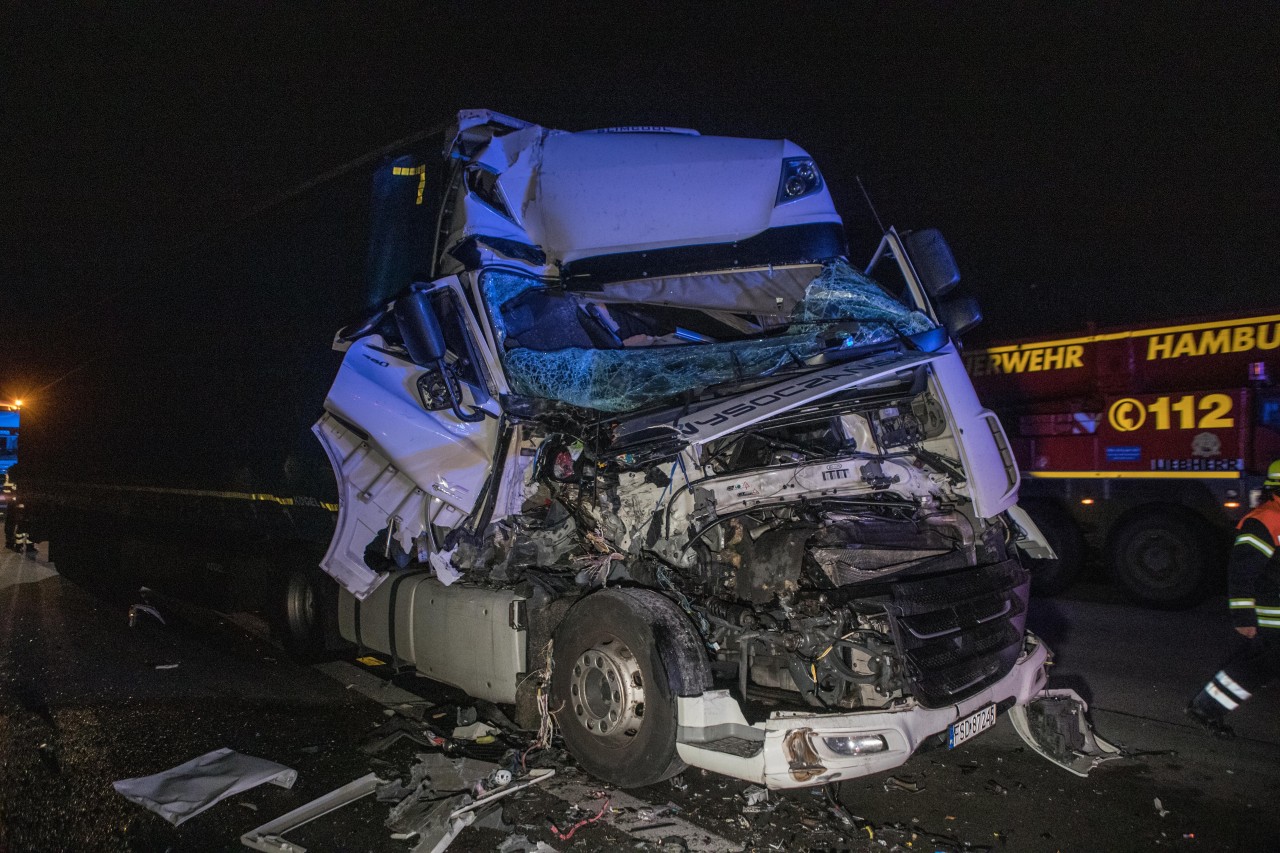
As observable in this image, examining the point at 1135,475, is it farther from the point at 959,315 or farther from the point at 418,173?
the point at 418,173

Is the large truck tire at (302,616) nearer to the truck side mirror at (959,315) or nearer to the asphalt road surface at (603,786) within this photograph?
the asphalt road surface at (603,786)

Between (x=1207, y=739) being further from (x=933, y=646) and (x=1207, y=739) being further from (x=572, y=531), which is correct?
(x=572, y=531)

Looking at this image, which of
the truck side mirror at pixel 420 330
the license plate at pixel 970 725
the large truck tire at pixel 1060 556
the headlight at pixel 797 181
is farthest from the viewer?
the large truck tire at pixel 1060 556

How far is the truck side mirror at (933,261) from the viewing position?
4691mm

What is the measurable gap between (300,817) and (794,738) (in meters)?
2.19

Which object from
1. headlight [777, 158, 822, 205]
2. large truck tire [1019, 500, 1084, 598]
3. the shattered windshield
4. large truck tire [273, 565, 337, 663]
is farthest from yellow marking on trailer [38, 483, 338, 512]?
large truck tire [1019, 500, 1084, 598]

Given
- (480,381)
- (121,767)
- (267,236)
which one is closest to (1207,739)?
(480,381)

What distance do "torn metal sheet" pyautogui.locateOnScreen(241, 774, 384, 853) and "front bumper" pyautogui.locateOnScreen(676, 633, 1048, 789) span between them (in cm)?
158

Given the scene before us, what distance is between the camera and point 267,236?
6605 mm

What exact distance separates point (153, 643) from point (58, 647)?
2.46 ft

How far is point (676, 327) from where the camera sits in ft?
18.7

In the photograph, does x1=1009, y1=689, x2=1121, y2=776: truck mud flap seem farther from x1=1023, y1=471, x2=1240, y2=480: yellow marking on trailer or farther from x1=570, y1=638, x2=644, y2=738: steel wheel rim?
x1=1023, y1=471, x2=1240, y2=480: yellow marking on trailer

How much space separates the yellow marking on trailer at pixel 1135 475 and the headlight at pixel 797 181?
5.63 m

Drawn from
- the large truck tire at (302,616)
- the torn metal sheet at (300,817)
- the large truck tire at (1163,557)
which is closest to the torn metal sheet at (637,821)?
the torn metal sheet at (300,817)
